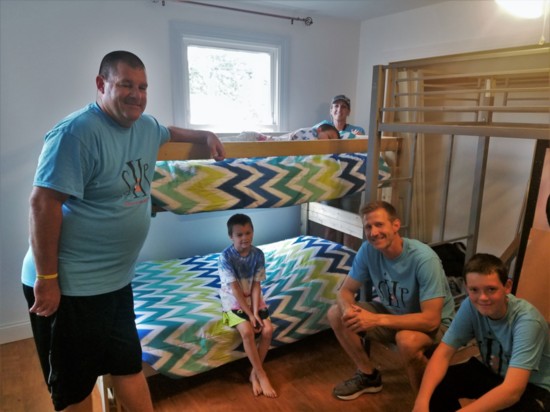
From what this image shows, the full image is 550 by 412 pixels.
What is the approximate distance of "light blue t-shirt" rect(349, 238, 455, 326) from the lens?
1690 millimetres

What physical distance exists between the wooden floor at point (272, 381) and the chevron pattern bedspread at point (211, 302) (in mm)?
141

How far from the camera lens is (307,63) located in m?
3.38

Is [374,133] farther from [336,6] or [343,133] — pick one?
[336,6]

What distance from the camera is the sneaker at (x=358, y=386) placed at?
1.97 meters

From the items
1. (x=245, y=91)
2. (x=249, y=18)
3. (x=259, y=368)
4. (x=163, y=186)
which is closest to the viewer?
(x=163, y=186)

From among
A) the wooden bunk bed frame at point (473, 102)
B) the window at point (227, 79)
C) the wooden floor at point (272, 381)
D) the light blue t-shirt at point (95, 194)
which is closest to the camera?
the light blue t-shirt at point (95, 194)

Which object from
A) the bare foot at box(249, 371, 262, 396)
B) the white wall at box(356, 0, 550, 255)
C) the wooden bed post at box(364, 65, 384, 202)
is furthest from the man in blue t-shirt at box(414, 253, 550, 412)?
the white wall at box(356, 0, 550, 255)

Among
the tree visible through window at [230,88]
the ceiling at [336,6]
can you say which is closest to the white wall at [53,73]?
the ceiling at [336,6]

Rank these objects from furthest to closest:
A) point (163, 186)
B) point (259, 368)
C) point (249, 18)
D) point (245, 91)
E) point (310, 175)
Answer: point (245, 91) → point (249, 18) → point (310, 175) → point (259, 368) → point (163, 186)

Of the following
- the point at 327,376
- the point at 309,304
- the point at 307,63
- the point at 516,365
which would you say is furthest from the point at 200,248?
the point at 516,365

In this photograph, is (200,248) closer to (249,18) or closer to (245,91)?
(245,91)

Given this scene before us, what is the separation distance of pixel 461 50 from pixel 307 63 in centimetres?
119

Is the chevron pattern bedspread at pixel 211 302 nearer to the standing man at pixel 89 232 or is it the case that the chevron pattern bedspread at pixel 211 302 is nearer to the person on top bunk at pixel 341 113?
the standing man at pixel 89 232

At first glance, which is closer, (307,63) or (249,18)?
(249,18)
